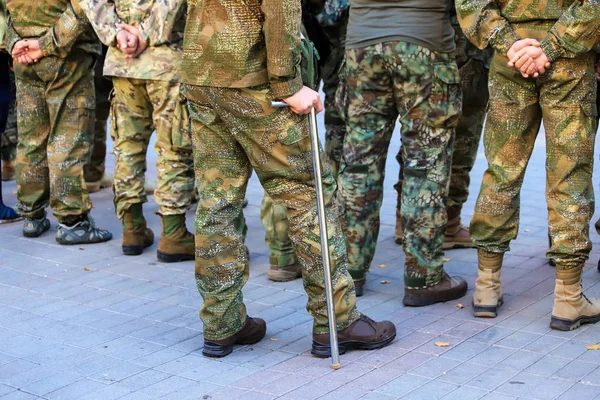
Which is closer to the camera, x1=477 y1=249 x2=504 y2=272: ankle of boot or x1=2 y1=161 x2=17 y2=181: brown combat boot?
x1=477 y1=249 x2=504 y2=272: ankle of boot

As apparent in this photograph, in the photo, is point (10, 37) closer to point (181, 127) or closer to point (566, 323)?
point (181, 127)

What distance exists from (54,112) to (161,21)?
1.26 metres

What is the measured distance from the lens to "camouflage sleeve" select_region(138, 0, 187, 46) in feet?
19.2

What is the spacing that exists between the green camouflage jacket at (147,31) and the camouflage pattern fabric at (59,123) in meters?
0.70

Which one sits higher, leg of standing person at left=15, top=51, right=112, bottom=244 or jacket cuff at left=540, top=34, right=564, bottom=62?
jacket cuff at left=540, top=34, right=564, bottom=62

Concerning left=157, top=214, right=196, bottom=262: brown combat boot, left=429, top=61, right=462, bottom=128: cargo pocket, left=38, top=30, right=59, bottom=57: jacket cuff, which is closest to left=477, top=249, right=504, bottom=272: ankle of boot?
left=429, top=61, right=462, bottom=128: cargo pocket

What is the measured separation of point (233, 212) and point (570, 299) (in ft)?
5.87

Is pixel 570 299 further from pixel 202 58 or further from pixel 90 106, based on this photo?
pixel 90 106

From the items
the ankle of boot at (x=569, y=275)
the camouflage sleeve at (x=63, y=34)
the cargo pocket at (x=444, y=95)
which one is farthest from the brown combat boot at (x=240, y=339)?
the camouflage sleeve at (x=63, y=34)

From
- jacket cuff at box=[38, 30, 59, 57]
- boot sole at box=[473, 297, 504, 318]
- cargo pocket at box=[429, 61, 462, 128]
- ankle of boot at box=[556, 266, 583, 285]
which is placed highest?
jacket cuff at box=[38, 30, 59, 57]

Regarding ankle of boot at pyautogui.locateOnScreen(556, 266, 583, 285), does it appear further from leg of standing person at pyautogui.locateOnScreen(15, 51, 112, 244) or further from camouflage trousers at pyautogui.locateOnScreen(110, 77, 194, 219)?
leg of standing person at pyautogui.locateOnScreen(15, 51, 112, 244)

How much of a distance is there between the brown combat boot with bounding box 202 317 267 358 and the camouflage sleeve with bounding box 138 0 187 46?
207cm

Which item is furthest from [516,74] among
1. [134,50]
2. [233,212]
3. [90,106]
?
[90,106]

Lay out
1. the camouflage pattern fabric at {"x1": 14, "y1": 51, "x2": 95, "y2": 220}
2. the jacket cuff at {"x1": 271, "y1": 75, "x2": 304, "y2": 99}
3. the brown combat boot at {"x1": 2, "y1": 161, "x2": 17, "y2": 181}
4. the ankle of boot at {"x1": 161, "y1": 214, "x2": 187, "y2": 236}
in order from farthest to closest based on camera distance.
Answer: the brown combat boot at {"x1": 2, "y1": 161, "x2": 17, "y2": 181}, the camouflage pattern fabric at {"x1": 14, "y1": 51, "x2": 95, "y2": 220}, the ankle of boot at {"x1": 161, "y1": 214, "x2": 187, "y2": 236}, the jacket cuff at {"x1": 271, "y1": 75, "x2": 304, "y2": 99}
